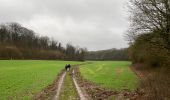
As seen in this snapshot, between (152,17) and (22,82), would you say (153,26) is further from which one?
(22,82)

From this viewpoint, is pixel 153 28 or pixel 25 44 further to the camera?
pixel 25 44

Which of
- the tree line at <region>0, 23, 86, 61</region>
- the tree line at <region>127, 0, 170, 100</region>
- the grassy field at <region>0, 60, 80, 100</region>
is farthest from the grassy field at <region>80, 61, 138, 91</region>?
the tree line at <region>0, 23, 86, 61</region>

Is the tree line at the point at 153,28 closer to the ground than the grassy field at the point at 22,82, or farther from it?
farther from it

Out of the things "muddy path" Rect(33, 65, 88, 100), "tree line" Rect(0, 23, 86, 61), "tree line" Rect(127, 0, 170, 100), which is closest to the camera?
"muddy path" Rect(33, 65, 88, 100)

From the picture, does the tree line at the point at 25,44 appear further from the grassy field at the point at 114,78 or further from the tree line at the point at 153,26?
the tree line at the point at 153,26

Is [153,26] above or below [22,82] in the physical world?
above

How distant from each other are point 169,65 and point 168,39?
3161 millimetres

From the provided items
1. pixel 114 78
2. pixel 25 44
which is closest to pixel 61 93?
pixel 114 78

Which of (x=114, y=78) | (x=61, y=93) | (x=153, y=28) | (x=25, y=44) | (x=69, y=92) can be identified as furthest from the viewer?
(x=25, y=44)

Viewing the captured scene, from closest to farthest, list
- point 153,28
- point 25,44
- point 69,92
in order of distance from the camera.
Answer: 1. point 69,92
2. point 153,28
3. point 25,44

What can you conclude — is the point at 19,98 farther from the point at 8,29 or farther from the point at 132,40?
the point at 8,29

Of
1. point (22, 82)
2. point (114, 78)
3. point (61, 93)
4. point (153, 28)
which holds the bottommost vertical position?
point (61, 93)

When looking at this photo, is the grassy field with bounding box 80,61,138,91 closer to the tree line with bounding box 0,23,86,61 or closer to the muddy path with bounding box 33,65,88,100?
the muddy path with bounding box 33,65,88,100

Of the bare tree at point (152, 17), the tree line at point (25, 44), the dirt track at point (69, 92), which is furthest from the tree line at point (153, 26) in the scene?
the tree line at point (25, 44)
